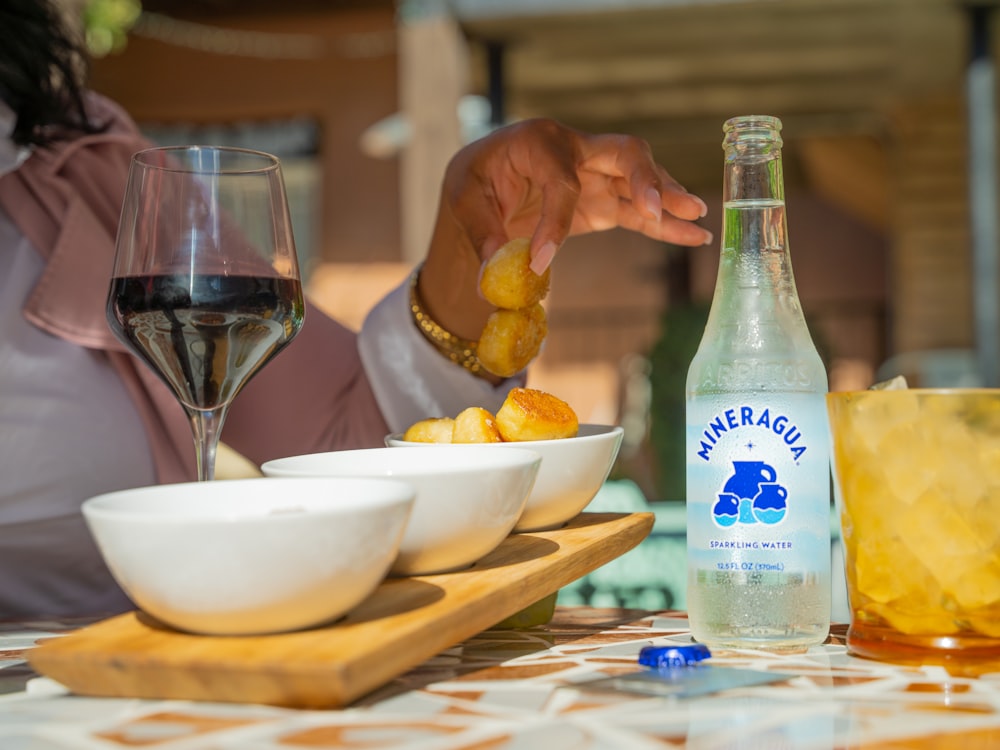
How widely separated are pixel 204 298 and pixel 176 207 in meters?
0.07

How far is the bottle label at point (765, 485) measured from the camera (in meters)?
0.73

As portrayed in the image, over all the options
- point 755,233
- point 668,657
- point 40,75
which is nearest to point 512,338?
point 755,233

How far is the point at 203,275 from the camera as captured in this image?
81 centimetres

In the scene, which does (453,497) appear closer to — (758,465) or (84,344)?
(758,465)

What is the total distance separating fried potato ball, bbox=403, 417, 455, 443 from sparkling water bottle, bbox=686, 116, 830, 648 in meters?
0.24

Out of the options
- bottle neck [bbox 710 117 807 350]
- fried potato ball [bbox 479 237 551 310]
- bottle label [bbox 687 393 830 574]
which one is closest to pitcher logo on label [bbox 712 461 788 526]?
A: bottle label [bbox 687 393 830 574]

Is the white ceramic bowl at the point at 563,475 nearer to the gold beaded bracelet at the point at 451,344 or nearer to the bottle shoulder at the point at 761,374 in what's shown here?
the bottle shoulder at the point at 761,374

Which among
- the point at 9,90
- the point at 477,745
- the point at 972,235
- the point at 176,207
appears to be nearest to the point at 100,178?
the point at 9,90

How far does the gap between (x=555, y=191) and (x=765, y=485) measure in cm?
38

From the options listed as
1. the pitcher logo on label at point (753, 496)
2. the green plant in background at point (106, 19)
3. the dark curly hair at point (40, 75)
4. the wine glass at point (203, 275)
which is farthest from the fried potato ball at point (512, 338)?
the green plant in background at point (106, 19)

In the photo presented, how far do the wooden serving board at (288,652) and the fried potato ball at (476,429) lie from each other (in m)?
0.21

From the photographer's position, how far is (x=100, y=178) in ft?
4.75

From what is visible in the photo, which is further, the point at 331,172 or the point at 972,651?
the point at 331,172

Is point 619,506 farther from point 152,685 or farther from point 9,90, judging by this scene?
point 152,685
